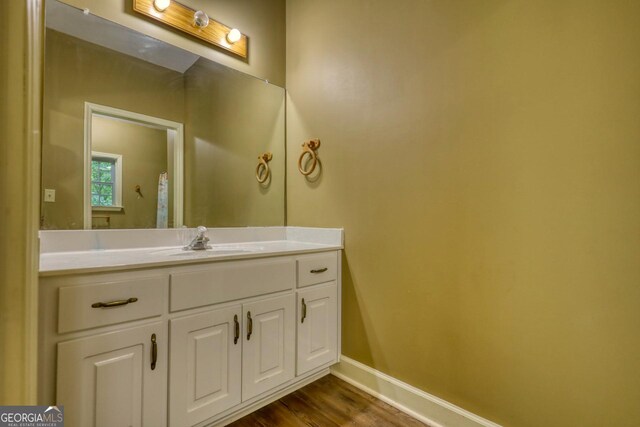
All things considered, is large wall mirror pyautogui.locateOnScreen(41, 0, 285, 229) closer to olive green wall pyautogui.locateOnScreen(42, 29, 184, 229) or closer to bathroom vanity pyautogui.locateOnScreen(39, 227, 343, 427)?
olive green wall pyautogui.locateOnScreen(42, 29, 184, 229)

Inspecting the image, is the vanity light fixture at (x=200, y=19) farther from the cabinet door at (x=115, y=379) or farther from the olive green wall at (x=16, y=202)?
the cabinet door at (x=115, y=379)

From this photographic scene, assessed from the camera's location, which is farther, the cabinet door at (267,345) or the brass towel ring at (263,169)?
the brass towel ring at (263,169)

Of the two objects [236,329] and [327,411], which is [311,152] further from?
→ [327,411]

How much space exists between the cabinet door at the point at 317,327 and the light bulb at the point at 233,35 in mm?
A: 1636

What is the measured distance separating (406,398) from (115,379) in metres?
1.28

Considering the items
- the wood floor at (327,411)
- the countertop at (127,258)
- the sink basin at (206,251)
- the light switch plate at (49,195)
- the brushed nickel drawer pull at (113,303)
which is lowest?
the wood floor at (327,411)

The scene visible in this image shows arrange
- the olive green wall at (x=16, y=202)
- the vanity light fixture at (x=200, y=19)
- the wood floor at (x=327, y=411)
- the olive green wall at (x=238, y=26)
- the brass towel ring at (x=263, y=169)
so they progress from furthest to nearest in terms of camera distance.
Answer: the brass towel ring at (x=263, y=169)
the vanity light fixture at (x=200, y=19)
the olive green wall at (x=238, y=26)
the wood floor at (x=327, y=411)
the olive green wall at (x=16, y=202)

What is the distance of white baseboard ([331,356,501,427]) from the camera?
4.38 feet

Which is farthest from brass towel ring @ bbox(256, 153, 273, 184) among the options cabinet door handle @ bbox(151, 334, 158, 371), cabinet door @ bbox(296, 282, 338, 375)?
cabinet door handle @ bbox(151, 334, 158, 371)

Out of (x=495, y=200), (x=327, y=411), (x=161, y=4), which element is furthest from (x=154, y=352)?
(x=161, y=4)

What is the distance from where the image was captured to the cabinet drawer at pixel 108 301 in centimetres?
94

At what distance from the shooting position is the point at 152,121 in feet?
5.50

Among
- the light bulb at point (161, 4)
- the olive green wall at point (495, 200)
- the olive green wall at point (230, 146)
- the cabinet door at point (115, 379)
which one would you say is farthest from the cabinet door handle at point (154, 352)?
the light bulb at point (161, 4)

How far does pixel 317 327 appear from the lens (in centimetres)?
168
